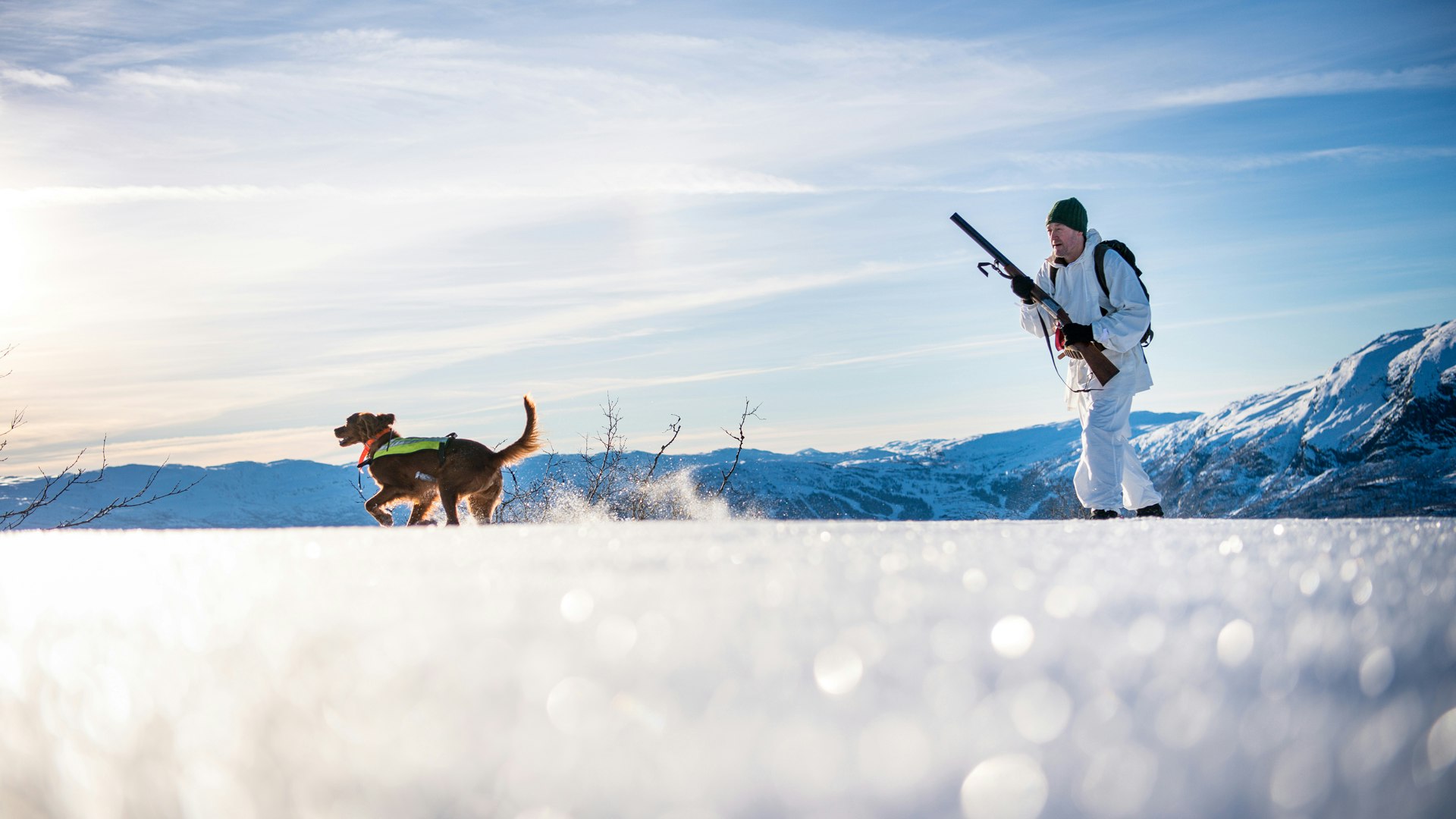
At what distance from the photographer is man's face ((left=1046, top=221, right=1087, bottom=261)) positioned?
6.16 m

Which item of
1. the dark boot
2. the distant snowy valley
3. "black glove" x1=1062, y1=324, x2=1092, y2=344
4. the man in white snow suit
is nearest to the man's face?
the man in white snow suit

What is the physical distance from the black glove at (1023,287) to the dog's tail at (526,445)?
12.3ft

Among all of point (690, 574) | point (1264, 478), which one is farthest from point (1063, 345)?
point (1264, 478)

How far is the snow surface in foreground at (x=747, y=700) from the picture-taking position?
1.20 feet

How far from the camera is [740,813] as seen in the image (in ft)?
1.13

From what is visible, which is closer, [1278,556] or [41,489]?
[1278,556]

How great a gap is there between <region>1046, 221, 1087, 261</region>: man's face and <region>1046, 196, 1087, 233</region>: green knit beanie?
25 mm

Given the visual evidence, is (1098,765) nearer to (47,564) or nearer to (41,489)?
(47,564)

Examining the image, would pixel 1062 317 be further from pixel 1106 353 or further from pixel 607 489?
pixel 607 489

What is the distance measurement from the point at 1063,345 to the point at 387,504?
5032mm

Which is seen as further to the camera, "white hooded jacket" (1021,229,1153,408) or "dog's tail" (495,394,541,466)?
"dog's tail" (495,394,541,466)

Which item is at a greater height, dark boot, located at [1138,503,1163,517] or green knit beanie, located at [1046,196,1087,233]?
green knit beanie, located at [1046,196,1087,233]

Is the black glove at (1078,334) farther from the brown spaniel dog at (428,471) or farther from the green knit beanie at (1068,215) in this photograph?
the brown spaniel dog at (428,471)

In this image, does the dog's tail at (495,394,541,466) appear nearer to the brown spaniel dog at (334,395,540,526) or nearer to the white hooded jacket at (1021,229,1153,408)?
the brown spaniel dog at (334,395,540,526)
